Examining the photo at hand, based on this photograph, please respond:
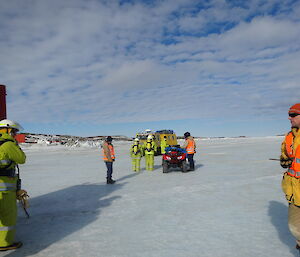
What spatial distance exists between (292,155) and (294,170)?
0.19 metres

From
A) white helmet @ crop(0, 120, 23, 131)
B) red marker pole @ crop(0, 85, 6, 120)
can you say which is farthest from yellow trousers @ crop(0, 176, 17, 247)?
red marker pole @ crop(0, 85, 6, 120)

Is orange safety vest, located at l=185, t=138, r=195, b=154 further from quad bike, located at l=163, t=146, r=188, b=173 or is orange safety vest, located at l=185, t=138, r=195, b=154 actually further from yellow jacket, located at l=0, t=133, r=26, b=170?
yellow jacket, located at l=0, t=133, r=26, b=170

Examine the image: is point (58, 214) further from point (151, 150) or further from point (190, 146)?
point (190, 146)

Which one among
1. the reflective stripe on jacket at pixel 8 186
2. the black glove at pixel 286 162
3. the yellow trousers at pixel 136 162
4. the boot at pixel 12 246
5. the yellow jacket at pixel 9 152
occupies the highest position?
the yellow jacket at pixel 9 152

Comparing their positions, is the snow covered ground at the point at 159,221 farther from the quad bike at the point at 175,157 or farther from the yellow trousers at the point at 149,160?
the yellow trousers at the point at 149,160

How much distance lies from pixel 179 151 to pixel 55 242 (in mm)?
8216

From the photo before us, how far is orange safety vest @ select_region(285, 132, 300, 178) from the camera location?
118 inches

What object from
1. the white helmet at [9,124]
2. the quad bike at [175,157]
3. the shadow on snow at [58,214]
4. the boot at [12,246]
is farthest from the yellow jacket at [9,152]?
→ the quad bike at [175,157]

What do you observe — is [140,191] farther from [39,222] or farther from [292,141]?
[292,141]

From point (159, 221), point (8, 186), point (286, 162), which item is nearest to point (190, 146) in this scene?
point (159, 221)

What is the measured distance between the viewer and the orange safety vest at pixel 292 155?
118 inches

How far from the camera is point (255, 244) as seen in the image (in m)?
4.03

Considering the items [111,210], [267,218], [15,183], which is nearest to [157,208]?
[111,210]

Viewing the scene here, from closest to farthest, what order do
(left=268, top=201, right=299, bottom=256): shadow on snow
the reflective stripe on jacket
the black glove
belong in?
the black glove → the reflective stripe on jacket → (left=268, top=201, right=299, bottom=256): shadow on snow
